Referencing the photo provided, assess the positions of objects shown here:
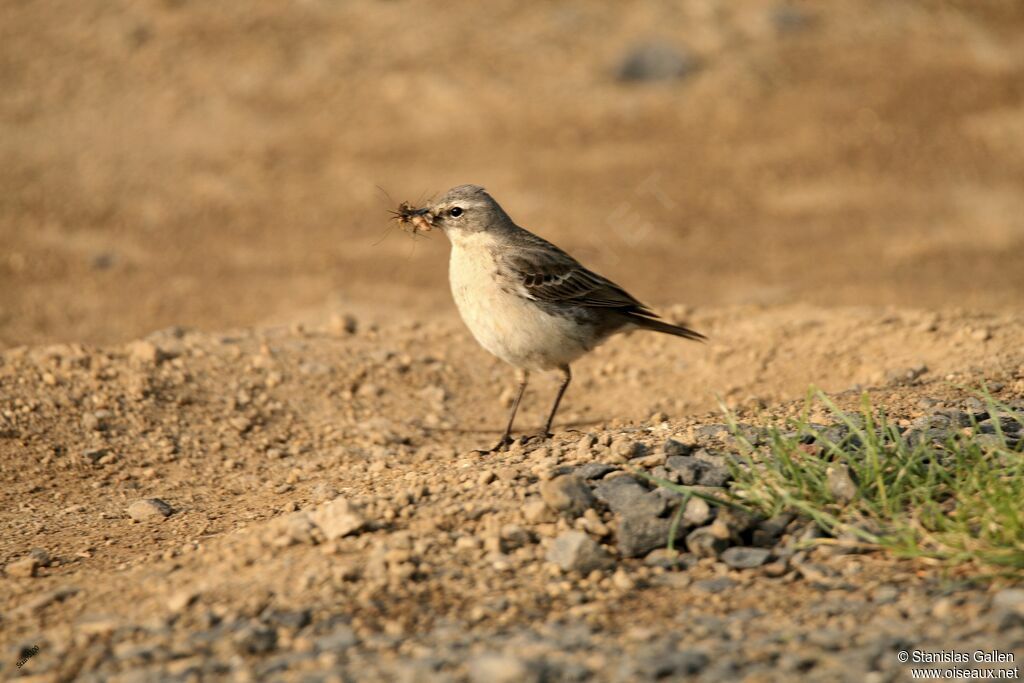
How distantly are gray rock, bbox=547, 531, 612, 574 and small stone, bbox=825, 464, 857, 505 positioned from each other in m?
1.06

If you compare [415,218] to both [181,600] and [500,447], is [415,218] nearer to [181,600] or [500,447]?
[500,447]

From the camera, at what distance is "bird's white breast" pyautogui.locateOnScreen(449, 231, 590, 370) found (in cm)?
737

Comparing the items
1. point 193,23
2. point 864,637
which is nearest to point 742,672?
point 864,637

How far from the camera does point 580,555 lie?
190 inches

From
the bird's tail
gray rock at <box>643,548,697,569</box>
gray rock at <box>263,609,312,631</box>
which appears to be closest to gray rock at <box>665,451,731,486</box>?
gray rock at <box>643,548,697,569</box>

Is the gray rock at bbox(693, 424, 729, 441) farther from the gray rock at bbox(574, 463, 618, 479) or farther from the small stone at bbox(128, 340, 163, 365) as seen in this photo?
the small stone at bbox(128, 340, 163, 365)

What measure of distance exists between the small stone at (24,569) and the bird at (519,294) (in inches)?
112

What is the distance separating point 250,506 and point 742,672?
3.49 meters

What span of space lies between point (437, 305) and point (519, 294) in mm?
4450

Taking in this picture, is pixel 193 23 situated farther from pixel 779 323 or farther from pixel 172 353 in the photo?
pixel 779 323

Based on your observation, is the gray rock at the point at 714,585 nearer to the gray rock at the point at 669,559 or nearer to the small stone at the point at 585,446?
the gray rock at the point at 669,559

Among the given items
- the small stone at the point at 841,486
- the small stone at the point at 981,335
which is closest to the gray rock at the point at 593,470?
the small stone at the point at 841,486

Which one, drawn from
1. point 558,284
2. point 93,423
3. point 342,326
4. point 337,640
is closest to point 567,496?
point 337,640

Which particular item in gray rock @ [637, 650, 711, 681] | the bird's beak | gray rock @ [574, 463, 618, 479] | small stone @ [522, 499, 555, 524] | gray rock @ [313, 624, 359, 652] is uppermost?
the bird's beak
